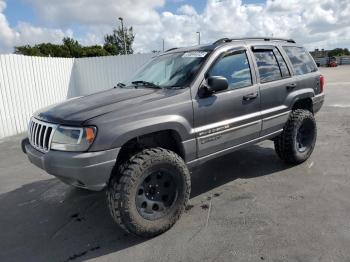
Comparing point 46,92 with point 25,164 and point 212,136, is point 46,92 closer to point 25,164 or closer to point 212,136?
point 25,164

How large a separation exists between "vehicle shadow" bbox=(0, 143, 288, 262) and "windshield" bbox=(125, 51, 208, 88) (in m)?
1.55

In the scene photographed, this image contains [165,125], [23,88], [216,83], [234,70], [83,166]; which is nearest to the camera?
[83,166]

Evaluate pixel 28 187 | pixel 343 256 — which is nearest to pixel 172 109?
pixel 343 256

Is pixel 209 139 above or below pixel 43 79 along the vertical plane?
below

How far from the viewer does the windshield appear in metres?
3.93

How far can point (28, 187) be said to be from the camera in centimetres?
527

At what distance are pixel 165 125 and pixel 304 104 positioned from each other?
3.05 m

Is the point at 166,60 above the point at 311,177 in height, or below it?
above

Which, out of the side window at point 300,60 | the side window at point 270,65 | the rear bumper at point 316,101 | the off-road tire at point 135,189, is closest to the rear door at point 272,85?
the side window at point 270,65

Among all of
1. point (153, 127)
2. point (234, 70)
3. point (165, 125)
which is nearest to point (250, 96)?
point (234, 70)

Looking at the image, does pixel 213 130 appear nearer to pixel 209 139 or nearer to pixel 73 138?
pixel 209 139

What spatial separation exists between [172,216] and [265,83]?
7.19 ft

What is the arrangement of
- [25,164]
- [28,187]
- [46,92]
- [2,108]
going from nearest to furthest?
1. [28,187]
2. [25,164]
3. [2,108]
4. [46,92]

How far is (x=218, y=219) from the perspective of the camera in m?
3.80
